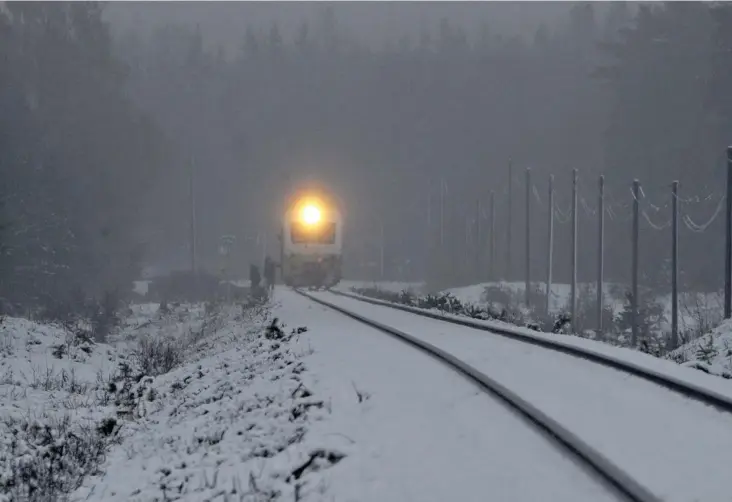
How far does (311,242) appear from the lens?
128ft

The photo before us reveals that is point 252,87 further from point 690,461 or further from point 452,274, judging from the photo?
point 690,461

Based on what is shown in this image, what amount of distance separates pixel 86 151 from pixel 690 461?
51.1 m

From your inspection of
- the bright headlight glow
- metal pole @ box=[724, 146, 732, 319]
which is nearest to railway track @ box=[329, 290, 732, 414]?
metal pole @ box=[724, 146, 732, 319]

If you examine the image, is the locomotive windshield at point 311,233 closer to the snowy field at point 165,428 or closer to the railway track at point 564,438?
the snowy field at point 165,428

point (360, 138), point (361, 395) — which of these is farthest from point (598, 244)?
point (360, 138)

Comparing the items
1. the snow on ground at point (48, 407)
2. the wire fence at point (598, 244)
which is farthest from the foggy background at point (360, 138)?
the snow on ground at point (48, 407)

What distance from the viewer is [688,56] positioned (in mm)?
60281

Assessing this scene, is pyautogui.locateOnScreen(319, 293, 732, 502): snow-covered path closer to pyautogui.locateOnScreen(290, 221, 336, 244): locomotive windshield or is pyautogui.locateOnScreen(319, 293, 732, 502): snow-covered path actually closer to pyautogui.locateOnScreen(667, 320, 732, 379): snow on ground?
pyautogui.locateOnScreen(667, 320, 732, 379): snow on ground

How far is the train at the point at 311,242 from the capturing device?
39.2 metres

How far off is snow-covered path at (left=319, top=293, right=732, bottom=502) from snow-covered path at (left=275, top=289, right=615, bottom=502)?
1.15 ft

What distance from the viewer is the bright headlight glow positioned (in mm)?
39500

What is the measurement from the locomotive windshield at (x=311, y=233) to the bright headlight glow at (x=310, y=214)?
177 millimetres

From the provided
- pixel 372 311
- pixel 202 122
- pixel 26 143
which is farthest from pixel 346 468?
pixel 202 122

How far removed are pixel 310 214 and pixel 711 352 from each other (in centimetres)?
2768
